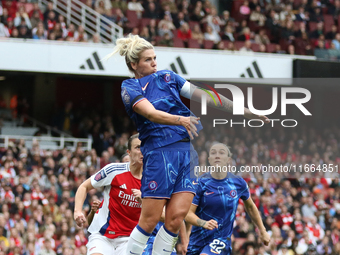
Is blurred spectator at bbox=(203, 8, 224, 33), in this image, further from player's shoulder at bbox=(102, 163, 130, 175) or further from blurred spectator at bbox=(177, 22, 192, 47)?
player's shoulder at bbox=(102, 163, 130, 175)

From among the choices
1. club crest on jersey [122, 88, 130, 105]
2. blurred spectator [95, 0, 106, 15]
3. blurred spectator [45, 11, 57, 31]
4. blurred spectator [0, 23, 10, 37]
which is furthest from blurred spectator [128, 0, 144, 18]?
club crest on jersey [122, 88, 130, 105]

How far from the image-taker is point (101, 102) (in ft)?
77.5

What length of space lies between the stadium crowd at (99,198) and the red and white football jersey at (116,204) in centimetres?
245

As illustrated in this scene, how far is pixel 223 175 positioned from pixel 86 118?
12.9 meters

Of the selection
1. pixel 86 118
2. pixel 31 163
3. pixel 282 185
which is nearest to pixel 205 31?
pixel 86 118

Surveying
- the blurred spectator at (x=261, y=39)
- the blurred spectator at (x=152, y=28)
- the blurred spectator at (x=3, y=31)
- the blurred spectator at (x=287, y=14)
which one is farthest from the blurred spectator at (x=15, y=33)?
the blurred spectator at (x=287, y=14)

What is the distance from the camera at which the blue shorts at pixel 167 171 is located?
4961 mm

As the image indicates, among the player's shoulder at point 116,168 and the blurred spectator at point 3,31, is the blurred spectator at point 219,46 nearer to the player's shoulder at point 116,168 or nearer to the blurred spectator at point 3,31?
the blurred spectator at point 3,31

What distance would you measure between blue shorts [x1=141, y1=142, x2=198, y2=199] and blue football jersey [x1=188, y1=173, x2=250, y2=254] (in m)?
1.72

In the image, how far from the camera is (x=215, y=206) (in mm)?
6754

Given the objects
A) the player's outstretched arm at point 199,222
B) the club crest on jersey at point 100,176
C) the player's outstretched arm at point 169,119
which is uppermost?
the player's outstretched arm at point 169,119

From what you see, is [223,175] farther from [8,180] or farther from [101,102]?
[101,102]

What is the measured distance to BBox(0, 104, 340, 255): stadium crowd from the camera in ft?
37.8

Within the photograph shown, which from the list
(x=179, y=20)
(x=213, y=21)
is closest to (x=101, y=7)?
(x=179, y=20)
